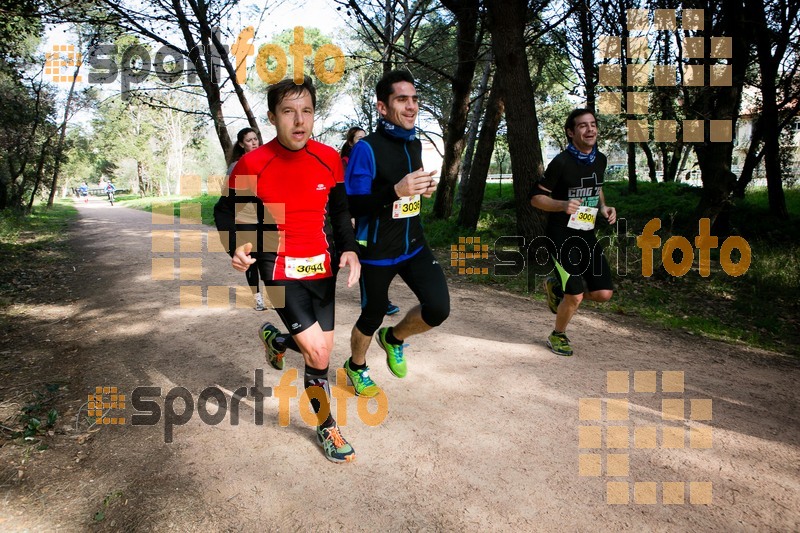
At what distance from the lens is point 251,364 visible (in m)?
4.70

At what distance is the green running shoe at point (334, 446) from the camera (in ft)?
10.2

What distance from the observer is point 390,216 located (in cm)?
357

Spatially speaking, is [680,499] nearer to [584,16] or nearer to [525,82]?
[525,82]

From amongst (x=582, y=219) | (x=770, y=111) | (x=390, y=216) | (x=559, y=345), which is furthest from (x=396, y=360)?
(x=770, y=111)

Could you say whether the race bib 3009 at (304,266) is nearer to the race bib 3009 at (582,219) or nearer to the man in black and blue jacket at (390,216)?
the man in black and blue jacket at (390,216)

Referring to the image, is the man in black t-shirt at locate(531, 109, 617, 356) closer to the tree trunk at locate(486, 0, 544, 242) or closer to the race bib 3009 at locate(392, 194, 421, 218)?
the race bib 3009 at locate(392, 194, 421, 218)

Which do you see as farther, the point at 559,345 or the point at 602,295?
the point at 559,345

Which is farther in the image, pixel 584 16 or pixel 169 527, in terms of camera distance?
pixel 584 16

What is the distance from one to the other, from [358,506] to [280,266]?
5.09 ft

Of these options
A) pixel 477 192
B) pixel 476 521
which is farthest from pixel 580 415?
pixel 477 192

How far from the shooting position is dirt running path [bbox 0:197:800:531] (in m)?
2.63

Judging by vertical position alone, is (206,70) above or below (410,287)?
above

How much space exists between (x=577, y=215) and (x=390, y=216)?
2.20 m

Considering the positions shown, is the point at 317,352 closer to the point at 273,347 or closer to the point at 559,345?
the point at 273,347
